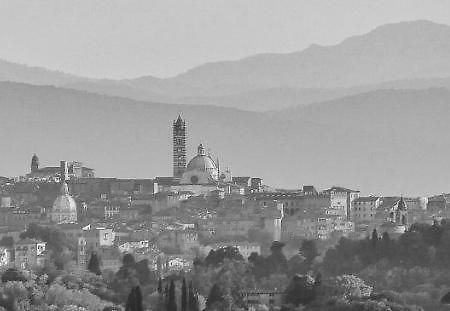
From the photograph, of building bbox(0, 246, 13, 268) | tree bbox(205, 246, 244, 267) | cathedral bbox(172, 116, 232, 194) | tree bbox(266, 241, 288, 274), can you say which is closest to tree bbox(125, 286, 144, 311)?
tree bbox(266, 241, 288, 274)

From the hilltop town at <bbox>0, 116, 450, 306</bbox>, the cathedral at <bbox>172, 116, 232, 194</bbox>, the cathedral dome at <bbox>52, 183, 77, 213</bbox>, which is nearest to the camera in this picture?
the hilltop town at <bbox>0, 116, 450, 306</bbox>

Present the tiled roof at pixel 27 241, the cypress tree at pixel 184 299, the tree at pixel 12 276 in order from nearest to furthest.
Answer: the cypress tree at pixel 184 299, the tree at pixel 12 276, the tiled roof at pixel 27 241

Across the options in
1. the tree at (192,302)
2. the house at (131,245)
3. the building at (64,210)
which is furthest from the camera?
the building at (64,210)

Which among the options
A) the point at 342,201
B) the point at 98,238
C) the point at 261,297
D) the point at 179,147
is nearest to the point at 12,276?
the point at 261,297

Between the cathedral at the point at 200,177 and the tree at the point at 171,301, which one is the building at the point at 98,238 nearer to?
the cathedral at the point at 200,177

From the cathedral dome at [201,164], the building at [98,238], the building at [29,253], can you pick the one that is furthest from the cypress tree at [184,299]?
the cathedral dome at [201,164]

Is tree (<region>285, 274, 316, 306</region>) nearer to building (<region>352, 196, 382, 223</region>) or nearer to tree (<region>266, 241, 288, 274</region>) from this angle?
tree (<region>266, 241, 288, 274</region>)

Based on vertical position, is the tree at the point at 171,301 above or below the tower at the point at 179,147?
below

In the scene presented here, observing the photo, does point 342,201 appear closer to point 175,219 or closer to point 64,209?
point 175,219

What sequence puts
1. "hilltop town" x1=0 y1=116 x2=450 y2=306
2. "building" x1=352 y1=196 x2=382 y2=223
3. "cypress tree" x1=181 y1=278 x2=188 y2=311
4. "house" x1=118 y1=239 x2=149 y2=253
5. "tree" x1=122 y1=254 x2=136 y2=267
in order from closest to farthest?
"cypress tree" x1=181 y1=278 x2=188 y2=311 → "tree" x1=122 y1=254 x2=136 y2=267 → "hilltop town" x1=0 y1=116 x2=450 y2=306 → "house" x1=118 y1=239 x2=149 y2=253 → "building" x1=352 y1=196 x2=382 y2=223
